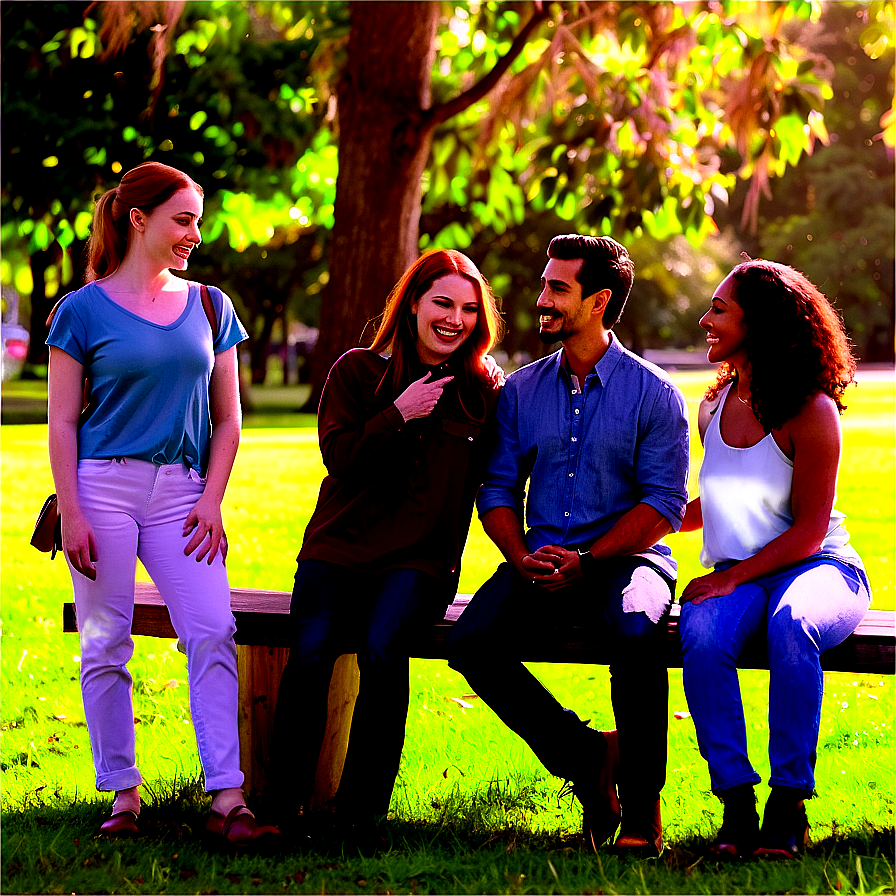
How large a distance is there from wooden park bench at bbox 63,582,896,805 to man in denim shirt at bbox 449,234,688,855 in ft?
0.27

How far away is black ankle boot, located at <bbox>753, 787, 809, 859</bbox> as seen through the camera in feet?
11.3

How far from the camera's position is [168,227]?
→ 152 inches

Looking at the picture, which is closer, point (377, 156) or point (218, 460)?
point (218, 460)

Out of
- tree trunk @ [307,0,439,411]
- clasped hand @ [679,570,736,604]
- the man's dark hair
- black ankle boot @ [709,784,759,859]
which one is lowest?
black ankle boot @ [709,784,759,859]

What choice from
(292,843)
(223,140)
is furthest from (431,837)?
(223,140)

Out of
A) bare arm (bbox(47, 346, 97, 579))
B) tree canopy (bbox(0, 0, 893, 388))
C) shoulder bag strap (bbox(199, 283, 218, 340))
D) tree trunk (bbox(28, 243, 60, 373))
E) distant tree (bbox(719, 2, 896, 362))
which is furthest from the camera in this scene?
distant tree (bbox(719, 2, 896, 362))

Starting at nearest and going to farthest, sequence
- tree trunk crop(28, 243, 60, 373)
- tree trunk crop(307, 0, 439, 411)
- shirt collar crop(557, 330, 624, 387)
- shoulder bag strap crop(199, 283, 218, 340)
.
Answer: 1. shoulder bag strap crop(199, 283, 218, 340)
2. shirt collar crop(557, 330, 624, 387)
3. tree trunk crop(307, 0, 439, 411)
4. tree trunk crop(28, 243, 60, 373)

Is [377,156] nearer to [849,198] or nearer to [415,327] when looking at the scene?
[415,327]

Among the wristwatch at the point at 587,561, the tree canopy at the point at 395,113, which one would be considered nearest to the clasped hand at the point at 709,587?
the wristwatch at the point at 587,561

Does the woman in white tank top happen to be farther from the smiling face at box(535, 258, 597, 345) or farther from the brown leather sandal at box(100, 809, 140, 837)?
the brown leather sandal at box(100, 809, 140, 837)

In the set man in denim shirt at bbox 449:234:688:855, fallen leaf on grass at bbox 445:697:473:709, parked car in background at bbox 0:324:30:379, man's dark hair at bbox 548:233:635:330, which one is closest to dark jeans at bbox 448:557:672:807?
man in denim shirt at bbox 449:234:688:855

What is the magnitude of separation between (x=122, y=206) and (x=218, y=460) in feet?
2.79

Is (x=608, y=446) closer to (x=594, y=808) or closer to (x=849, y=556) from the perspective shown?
(x=849, y=556)

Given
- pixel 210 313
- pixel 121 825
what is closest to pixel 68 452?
pixel 210 313
